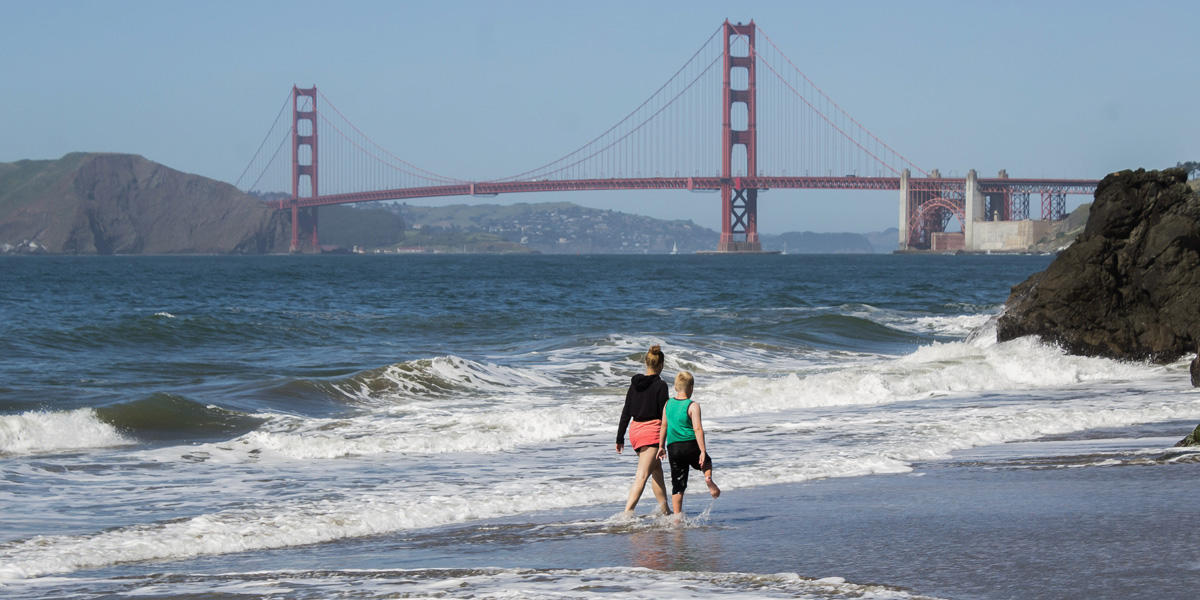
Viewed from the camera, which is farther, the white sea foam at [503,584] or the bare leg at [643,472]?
the bare leg at [643,472]

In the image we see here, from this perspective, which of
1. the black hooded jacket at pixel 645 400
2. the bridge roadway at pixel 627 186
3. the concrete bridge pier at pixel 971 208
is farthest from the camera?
the concrete bridge pier at pixel 971 208

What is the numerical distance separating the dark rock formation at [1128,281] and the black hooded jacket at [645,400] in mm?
11487

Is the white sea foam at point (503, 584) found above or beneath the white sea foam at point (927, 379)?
above

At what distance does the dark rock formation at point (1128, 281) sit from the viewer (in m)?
16.6

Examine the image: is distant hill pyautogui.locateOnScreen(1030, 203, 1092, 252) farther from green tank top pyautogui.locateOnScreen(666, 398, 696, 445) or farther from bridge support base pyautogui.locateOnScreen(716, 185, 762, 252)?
green tank top pyautogui.locateOnScreen(666, 398, 696, 445)

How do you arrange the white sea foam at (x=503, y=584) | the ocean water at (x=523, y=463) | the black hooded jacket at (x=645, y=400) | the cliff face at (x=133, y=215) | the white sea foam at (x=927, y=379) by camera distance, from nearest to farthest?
the white sea foam at (x=503, y=584)
the ocean water at (x=523, y=463)
the black hooded jacket at (x=645, y=400)
the white sea foam at (x=927, y=379)
the cliff face at (x=133, y=215)

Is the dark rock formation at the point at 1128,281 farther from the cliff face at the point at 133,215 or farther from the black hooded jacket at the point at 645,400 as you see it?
the cliff face at the point at 133,215

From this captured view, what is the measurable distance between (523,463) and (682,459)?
3.09m

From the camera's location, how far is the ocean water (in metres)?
5.84

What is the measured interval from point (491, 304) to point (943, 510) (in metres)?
30.1

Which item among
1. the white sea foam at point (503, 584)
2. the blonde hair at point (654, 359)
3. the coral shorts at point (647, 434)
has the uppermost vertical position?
the blonde hair at point (654, 359)

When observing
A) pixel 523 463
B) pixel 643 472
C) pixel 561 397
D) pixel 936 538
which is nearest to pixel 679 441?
pixel 643 472

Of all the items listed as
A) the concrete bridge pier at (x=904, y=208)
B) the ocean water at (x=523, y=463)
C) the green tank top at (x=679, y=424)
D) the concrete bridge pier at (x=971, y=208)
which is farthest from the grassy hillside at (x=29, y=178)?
the green tank top at (x=679, y=424)

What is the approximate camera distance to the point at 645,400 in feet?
23.1
